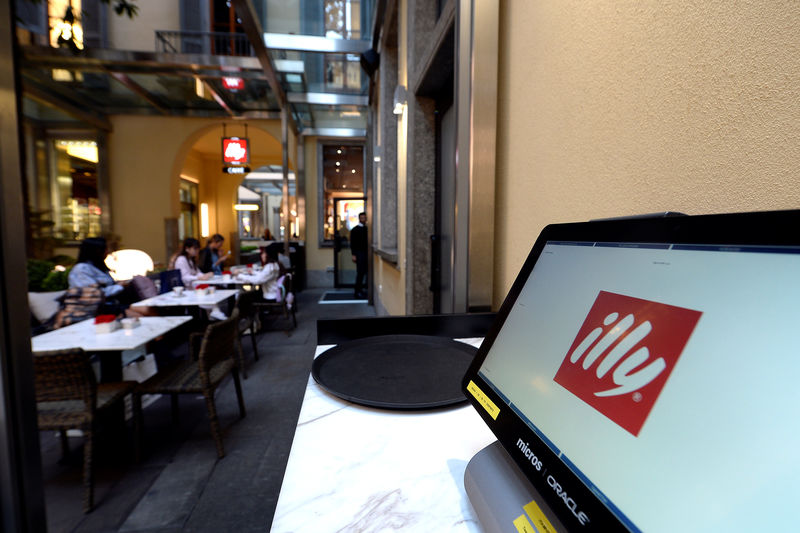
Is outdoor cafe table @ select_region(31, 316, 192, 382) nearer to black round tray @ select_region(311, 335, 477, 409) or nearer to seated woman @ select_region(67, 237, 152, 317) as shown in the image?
seated woman @ select_region(67, 237, 152, 317)

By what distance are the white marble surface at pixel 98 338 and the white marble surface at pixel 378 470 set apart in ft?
7.34

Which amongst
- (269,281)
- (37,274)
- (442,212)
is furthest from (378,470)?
(37,274)

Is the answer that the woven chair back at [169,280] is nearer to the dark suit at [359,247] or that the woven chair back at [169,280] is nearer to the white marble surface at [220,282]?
the white marble surface at [220,282]

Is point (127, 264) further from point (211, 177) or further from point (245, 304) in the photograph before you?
point (211, 177)

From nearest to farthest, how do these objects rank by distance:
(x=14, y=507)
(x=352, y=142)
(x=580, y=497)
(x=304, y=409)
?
(x=580, y=497), (x=304, y=409), (x=14, y=507), (x=352, y=142)

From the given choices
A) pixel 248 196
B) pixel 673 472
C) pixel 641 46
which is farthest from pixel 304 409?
pixel 248 196

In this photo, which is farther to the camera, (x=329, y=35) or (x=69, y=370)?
(x=329, y=35)

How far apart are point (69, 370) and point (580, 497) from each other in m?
2.67

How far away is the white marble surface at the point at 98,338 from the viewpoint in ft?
7.89

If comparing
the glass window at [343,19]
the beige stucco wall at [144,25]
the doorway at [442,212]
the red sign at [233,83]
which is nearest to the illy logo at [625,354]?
the doorway at [442,212]

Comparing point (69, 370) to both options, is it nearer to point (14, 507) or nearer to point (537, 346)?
point (14, 507)

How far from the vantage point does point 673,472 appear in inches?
12.0

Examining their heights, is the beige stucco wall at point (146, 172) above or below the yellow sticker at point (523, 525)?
above

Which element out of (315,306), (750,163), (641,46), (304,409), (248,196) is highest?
(248,196)
